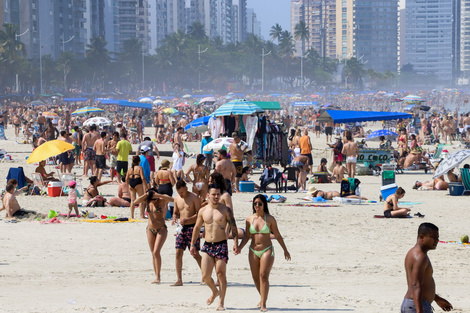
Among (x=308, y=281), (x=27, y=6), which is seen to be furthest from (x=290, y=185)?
(x=27, y=6)

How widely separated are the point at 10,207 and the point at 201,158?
Answer: 11.2 feet

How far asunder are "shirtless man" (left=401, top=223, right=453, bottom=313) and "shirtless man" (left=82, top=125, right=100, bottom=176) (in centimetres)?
1531

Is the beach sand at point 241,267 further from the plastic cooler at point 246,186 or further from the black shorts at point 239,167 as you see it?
the plastic cooler at point 246,186

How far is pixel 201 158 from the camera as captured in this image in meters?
12.3

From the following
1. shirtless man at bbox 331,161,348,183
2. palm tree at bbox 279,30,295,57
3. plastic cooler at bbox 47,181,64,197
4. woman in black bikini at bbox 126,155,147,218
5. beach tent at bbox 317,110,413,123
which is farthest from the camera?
palm tree at bbox 279,30,295,57

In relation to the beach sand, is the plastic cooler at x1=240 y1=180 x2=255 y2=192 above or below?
above

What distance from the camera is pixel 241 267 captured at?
9.71 meters

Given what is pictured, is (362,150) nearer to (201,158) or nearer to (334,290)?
(201,158)

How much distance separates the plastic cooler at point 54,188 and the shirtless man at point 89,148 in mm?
3551

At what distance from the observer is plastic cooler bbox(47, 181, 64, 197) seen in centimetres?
1616

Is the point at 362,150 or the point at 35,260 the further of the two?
the point at 362,150

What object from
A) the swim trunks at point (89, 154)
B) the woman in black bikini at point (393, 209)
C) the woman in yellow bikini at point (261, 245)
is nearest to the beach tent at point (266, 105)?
the swim trunks at point (89, 154)

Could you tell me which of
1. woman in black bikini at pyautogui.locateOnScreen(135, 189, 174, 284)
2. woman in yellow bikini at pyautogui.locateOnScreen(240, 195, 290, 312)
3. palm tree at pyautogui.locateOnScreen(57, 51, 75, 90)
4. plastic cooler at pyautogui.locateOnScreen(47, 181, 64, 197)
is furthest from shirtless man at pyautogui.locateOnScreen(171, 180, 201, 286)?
palm tree at pyautogui.locateOnScreen(57, 51, 75, 90)

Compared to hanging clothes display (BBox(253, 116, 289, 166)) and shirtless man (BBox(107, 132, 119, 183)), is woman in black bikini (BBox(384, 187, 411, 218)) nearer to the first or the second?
hanging clothes display (BBox(253, 116, 289, 166))
